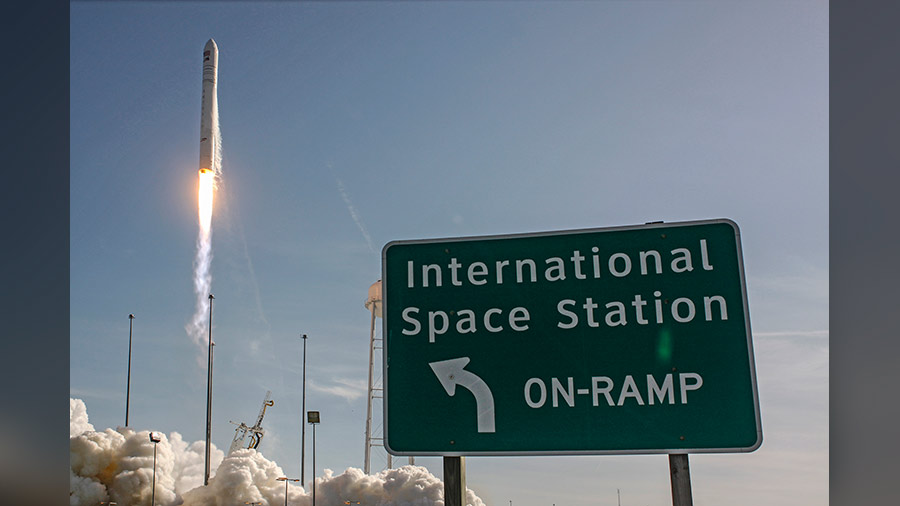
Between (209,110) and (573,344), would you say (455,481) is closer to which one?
(573,344)

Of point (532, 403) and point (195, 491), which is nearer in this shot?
point (532, 403)

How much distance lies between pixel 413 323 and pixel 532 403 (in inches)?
49.2

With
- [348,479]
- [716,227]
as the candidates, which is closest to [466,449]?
[716,227]

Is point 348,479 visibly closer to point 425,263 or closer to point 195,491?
point 195,491

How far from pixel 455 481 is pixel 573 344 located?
150 cm

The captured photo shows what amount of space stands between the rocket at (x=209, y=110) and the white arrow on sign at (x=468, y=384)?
60.8 meters

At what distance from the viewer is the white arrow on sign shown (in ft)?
25.3

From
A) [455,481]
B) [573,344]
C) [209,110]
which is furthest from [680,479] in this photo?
[209,110]

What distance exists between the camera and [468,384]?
→ 7.83 m

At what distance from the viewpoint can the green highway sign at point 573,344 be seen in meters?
7.45

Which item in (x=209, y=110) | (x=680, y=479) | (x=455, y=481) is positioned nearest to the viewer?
(x=680, y=479)

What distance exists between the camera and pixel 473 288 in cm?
806

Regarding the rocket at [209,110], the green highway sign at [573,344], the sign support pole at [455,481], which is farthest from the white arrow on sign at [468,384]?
the rocket at [209,110]

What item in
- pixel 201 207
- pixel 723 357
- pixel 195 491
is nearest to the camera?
pixel 723 357
